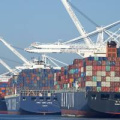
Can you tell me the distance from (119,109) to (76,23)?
23.9 meters

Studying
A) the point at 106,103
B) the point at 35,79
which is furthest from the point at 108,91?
the point at 35,79

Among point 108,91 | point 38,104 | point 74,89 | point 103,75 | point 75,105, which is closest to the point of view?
point 108,91

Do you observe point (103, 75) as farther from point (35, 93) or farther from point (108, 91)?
point (35, 93)

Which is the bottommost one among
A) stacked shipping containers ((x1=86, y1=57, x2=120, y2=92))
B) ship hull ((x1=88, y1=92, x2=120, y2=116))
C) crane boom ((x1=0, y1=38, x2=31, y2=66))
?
ship hull ((x1=88, y1=92, x2=120, y2=116))

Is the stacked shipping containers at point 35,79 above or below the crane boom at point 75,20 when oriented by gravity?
below

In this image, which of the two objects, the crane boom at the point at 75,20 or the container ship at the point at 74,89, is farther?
the crane boom at the point at 75,20

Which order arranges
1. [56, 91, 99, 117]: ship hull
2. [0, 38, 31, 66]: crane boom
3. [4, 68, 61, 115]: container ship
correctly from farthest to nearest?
[0, 38, 31, 66]: crane boom < [4, 68, 61, 115]: container ship < [56, 91, 99, 117]: ship hull

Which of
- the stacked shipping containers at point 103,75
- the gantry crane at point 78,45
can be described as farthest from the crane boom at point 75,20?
the stacked shipping containers at point 103,75

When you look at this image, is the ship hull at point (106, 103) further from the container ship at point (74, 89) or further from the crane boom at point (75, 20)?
the crane boom at point (75, 20)

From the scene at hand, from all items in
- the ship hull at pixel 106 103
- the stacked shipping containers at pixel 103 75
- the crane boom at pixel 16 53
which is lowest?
the ship hull at pixel 106 103

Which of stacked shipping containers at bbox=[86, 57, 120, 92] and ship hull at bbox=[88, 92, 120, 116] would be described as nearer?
stacked shipping containers at bbox=[86, 57, 120, 92]

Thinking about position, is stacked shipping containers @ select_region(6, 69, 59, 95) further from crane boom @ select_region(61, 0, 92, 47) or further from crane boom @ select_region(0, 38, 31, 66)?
crane boom @ select_region(0, 38, 31, 66)

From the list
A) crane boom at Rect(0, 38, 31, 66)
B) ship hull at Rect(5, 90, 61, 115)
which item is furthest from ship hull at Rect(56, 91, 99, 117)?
crane boom at Rect(0, 38, 31, 66)

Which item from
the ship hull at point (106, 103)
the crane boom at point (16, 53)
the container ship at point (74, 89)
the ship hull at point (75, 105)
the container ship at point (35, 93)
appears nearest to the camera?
the container ship at point (74, 89)
